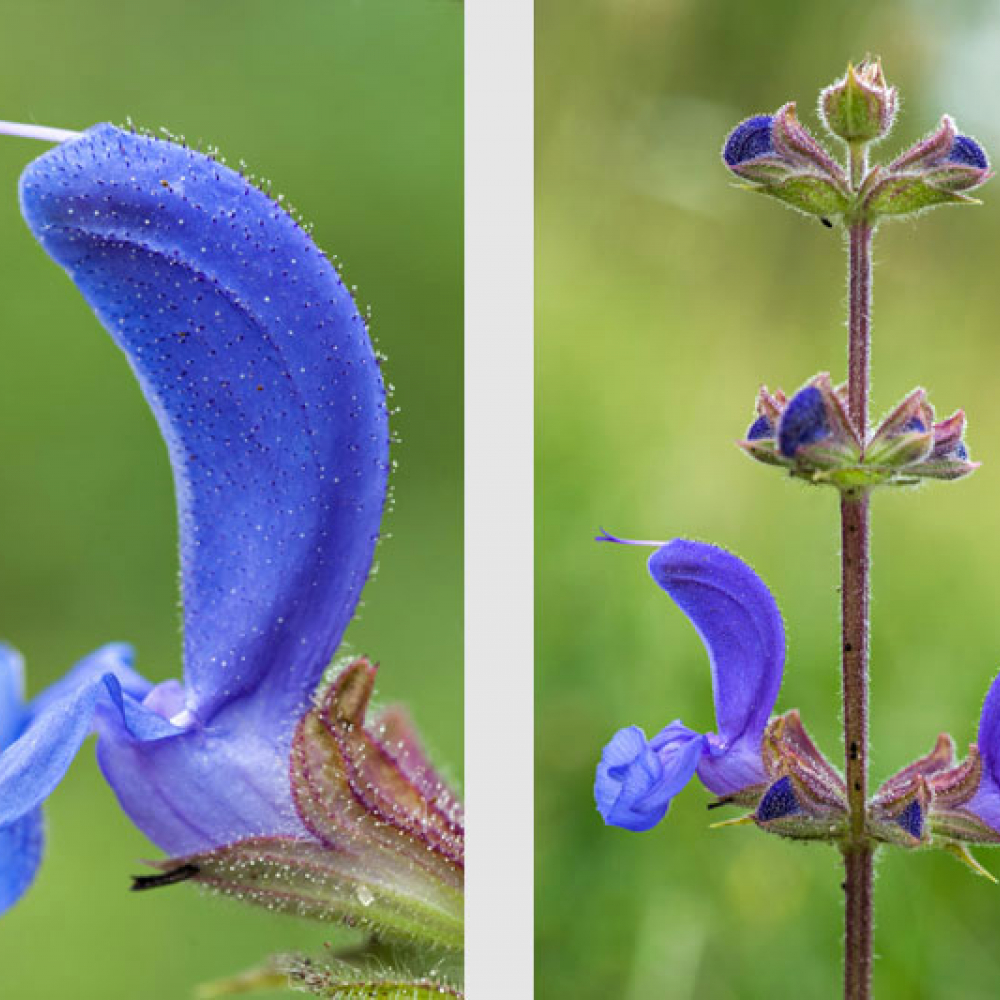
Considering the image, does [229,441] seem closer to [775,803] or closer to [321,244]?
[321,244]

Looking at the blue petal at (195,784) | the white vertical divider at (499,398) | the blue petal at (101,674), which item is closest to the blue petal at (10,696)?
the blue petal at (101,674)

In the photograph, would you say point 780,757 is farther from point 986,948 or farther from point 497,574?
point 986,948

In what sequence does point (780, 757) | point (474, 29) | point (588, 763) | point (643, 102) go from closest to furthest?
point (780, 757)
point (474, 29)
point (643, 102)
point (588, 763)

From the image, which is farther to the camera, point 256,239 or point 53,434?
point 53,434

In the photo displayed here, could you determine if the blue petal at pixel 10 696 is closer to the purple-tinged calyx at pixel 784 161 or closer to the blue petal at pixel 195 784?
the blue petal at pixel 195 784

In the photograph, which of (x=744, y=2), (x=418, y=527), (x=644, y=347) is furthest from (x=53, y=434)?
(x=744, y=2)

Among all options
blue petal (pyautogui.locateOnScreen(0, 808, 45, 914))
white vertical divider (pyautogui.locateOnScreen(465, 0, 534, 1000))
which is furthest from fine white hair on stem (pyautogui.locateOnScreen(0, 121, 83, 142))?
blue petal (pyautogui.locateOnScreen(0, 808, 45, 914))

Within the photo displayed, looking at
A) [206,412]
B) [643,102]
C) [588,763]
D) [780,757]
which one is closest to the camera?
[780,757]

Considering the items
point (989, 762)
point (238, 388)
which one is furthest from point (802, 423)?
point (238, 388)
